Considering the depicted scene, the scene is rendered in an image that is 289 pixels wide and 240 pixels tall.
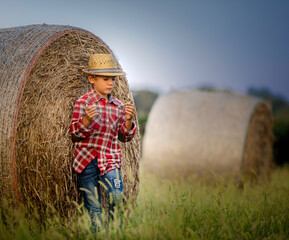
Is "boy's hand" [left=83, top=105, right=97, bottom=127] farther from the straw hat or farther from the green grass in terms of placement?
the green grass

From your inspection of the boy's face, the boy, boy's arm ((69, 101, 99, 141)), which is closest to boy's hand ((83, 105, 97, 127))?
boy's arm ((69, 101, 99, 141))

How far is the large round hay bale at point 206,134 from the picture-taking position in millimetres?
7203

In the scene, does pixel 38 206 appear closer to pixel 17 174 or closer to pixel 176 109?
pixel 17 174

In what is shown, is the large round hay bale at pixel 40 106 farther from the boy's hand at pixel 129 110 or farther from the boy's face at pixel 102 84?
the boy's hand at pixel 129 110

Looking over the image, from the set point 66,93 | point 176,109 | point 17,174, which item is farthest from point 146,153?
point 17,174

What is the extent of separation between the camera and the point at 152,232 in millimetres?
3299

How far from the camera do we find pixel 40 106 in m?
3.96

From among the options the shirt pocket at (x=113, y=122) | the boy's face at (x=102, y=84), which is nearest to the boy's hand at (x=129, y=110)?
the shirt pocket at (x=113, y=122)

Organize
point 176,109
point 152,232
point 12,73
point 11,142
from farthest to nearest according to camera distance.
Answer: point 176,109 < point 12,73 < point 11,142 < point 152,232

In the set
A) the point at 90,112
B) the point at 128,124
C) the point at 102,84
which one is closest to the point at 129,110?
the point at 128,124

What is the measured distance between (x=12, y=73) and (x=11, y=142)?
71 cm

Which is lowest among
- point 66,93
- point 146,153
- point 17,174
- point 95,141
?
point 146,153

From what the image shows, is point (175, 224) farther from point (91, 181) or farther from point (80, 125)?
point (80, 125)

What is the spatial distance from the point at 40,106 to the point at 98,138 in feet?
2.27
